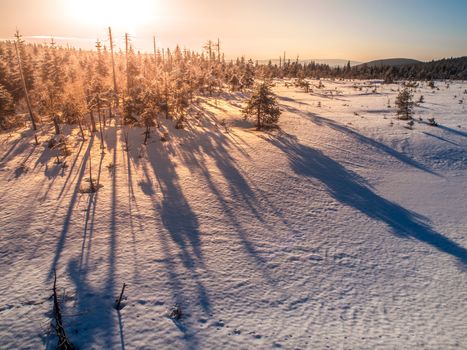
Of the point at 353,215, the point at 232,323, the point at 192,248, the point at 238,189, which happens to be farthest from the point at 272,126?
A: the point at 232,323

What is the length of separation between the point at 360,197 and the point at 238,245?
9581 millimetres

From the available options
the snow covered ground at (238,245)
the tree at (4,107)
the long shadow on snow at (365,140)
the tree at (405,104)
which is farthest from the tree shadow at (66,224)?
the tree at (405,104)

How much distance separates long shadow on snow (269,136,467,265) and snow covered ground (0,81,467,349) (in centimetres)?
11

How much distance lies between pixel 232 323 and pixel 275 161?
1494cm

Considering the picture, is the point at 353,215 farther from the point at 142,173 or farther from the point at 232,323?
the point at 142,173

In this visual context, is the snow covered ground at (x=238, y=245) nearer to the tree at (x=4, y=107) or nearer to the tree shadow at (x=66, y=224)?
the tree shadow at (x=66, y=224)

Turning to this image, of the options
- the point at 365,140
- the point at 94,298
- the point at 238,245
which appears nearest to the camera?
the point at 94,298

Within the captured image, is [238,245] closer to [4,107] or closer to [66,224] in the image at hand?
[66,224]

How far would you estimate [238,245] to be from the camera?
42.8 ft

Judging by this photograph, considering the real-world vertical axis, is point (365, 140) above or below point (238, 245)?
above

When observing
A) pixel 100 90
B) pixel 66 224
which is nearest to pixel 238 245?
pixel 66 224

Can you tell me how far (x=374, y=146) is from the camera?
86.4 feet

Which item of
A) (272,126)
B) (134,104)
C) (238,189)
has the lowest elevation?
(238,189)

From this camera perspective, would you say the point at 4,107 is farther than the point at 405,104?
No
